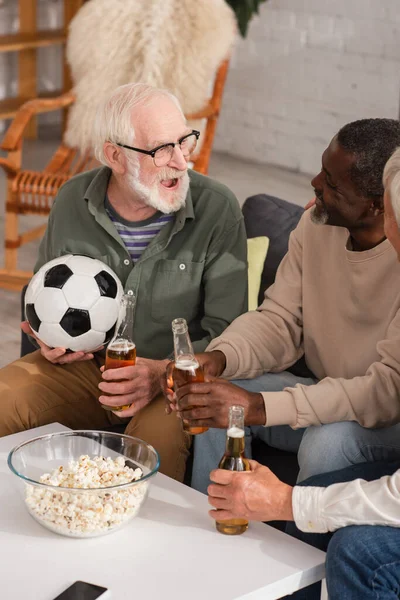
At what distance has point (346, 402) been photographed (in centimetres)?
193

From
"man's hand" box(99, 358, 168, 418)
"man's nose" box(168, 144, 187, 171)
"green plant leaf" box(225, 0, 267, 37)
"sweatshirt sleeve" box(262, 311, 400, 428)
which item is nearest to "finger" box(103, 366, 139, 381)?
"man's hand" box(99, 358, 168, 418)

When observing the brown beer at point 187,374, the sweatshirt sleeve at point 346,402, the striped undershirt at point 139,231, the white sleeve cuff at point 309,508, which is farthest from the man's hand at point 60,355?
the white sleeve cuff at point 309,508

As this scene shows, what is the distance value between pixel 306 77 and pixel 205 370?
4820 mm

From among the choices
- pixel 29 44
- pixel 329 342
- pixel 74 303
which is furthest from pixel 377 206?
pixel 29 44

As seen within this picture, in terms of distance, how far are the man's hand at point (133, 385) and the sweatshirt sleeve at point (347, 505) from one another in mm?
581

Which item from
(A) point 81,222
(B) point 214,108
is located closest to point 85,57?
(B) point 214,108

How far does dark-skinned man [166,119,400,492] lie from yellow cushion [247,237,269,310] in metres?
0.26

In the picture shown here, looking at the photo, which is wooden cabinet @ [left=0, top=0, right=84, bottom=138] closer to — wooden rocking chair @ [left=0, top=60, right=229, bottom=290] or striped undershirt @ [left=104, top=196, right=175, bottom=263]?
wooden rocking chair @ [left=0, top=60, right=229, bottom=290]

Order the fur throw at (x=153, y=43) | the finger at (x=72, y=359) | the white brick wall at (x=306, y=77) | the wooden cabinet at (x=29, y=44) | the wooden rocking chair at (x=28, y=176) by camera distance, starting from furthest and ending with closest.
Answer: the wooden cabinet at (x=29, y=44) → the white brick wall at (x=306, y=77) → the wooden rocking chair at (x=28, y=176) → the fur throw at (x=153, y=43) → the finger at (x=72, y=359)

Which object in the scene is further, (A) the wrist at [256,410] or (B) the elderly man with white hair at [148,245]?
(B) the elderly man with white hair at [148,245]

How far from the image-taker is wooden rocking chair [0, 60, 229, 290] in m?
4.25

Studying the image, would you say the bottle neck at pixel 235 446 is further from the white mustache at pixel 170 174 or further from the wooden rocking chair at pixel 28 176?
the wooden rocking chair at pixel 28 176

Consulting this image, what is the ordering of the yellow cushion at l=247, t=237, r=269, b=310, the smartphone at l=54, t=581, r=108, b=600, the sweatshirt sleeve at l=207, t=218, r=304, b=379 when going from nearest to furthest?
the smartphone at l=54, t=581, r=108, b=600
the sweatshirt sleeve at l=207, t=218, r=304, b=379
the yellow cushion at l=247, t=237, r=269, b=310

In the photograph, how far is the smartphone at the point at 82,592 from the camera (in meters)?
1.45
